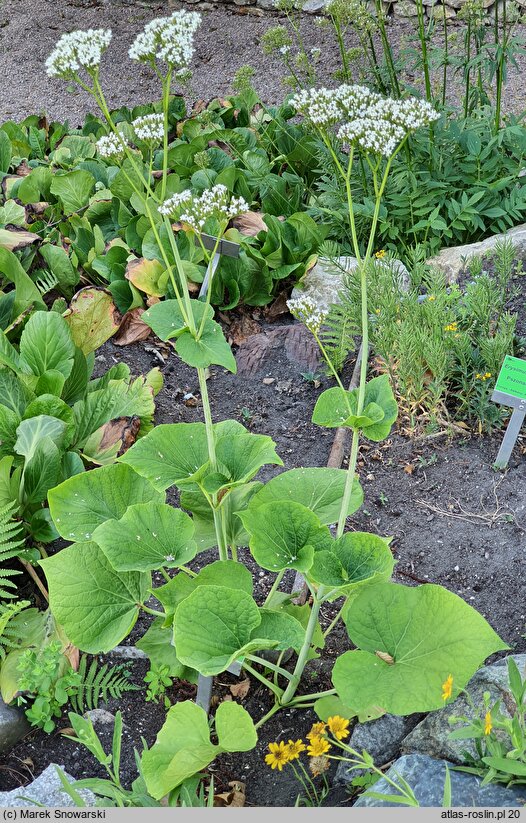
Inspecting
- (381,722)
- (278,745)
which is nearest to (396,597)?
(381,722)

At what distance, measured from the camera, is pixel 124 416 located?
281 cm

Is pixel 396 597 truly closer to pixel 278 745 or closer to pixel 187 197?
pixel 278 745

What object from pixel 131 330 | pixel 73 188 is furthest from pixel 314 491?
pixel 73 188

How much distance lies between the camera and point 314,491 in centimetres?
221

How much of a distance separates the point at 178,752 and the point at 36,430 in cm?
122

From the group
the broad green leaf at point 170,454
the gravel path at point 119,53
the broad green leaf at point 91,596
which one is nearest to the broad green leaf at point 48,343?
the broad green leaf at point 170,454

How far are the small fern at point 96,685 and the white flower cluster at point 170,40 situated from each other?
5.46 feet

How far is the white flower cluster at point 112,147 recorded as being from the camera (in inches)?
78.0

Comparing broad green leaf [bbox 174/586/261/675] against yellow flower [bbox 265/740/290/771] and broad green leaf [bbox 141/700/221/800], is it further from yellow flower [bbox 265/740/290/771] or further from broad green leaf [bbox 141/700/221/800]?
yellow flower [bbox 265/740/290/771]

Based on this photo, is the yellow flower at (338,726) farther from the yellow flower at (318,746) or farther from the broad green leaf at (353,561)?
the broad green leaf at (353,561)

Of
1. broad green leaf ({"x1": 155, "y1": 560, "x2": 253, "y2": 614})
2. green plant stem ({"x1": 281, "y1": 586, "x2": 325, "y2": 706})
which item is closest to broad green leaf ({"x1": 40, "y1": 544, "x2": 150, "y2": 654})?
broad green leaf ({"x1": 155, "y1": 560, "x2": 253, "y2": 614})

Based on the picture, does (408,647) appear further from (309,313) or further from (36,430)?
(36,430)

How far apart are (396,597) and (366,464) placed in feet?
3.97

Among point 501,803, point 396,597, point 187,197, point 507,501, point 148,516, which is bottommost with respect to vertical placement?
point 507,501
